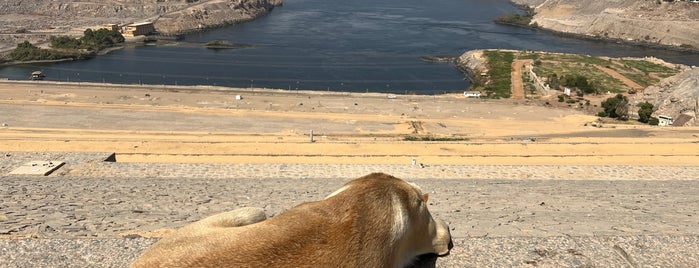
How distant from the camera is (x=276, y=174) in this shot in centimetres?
1786

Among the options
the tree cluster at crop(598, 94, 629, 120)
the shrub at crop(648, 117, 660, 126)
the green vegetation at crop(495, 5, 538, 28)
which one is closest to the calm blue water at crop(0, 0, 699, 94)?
the green vegetation at crop(495, 5, 538, 28)

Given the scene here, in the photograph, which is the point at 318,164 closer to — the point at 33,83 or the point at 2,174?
the point at 2,174

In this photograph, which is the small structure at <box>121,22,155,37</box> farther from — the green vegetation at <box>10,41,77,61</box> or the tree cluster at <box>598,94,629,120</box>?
the tree cluster at <box>598,94,629,120</box>

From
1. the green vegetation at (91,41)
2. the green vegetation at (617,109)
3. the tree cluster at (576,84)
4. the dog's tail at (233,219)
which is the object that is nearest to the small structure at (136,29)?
the green vegetation at (91,41)

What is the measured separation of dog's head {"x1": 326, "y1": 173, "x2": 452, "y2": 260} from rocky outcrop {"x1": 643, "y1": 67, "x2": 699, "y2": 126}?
134 feet

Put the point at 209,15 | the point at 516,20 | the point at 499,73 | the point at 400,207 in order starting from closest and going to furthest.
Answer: the point at 400,207, the point at 499,73, the point at 209,15, the point at 516,20

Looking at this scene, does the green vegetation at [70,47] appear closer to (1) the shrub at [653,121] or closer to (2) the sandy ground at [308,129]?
(2) the sandy ground at [308,129]

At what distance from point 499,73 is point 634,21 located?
64.2m

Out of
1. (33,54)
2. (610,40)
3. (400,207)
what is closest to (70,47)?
(33,54)

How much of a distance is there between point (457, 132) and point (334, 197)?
33.8m

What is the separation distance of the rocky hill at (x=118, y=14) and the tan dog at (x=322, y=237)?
12555cm

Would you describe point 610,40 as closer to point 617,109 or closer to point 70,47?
point 617,109

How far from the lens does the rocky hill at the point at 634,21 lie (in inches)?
4515

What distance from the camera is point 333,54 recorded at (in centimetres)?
9788
